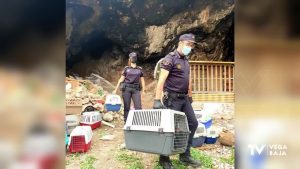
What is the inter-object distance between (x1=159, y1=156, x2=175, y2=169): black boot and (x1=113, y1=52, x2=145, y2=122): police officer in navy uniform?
213 millimetres

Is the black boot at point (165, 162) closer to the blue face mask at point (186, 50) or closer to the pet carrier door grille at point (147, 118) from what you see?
the pet carrier door grille at point (147, 118)

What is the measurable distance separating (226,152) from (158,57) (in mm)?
396

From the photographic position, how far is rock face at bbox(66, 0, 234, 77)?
3.67ft

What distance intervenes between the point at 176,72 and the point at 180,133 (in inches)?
8.9

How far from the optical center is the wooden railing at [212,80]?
1.22m

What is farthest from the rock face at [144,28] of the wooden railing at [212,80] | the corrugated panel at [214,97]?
the corrugated panel at [214,97]

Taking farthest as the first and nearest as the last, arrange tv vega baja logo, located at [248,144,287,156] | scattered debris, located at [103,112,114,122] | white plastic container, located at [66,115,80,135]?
scattered debris, located at [103,112,114,122] < white plastic container, located at [66,115,80,135] < tv vega baja logo, located at [248,144,287,156]

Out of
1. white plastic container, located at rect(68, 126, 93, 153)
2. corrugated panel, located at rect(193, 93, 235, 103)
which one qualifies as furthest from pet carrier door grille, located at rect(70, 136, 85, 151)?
corrugated panel, located at rect(193, 93, 235, 103)

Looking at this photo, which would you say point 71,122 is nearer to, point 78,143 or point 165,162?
point 78,143

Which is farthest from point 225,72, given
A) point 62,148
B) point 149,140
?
point 62,148

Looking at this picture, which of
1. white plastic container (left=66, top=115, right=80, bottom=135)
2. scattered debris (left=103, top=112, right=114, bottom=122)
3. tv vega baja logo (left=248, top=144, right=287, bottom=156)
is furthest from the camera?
scattered debris (left=103, top=112, right=114, bottom=122)

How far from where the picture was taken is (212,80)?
128 cm

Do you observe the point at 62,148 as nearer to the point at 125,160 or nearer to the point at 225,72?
the point at 125,160

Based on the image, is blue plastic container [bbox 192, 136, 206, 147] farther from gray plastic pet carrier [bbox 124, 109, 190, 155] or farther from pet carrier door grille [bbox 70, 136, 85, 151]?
pet carrier door grille [bbox 70, 136, 85, 151]
